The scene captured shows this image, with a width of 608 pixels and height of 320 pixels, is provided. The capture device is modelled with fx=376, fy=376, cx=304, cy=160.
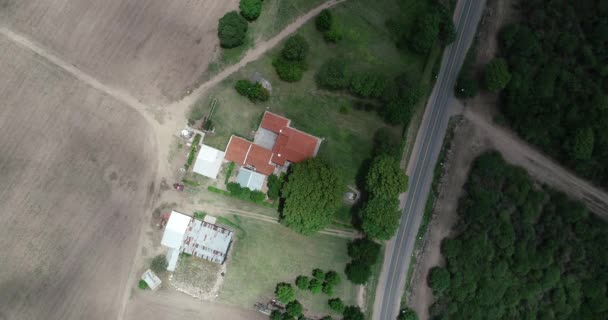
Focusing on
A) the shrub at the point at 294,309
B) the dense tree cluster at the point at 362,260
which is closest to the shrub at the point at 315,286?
the shrub at the point at 294,309

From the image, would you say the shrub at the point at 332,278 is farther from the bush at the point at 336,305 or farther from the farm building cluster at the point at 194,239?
the farm building cluster at the point at 194,239

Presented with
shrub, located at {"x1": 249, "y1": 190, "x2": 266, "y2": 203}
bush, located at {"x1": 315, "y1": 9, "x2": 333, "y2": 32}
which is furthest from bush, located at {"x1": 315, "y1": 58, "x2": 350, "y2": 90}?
shrub, located at {"x1": 249, "y1": 190, "x2": 266, "y2": 203}

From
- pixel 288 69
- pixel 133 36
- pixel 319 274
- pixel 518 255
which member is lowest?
pixel 319 274

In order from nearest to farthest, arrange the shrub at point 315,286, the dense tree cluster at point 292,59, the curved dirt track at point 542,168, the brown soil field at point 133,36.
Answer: the brown soil field at point 133,36, the dense tree cluster at point 292,59, the shrub at point 315,286, the curved dirt track at point 542,168

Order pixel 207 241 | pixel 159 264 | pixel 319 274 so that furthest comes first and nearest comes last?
pixel 319 274
pixel 207 241
pixel 159 264

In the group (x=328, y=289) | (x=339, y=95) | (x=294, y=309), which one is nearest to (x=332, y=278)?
Answer: (x=328, y=289)

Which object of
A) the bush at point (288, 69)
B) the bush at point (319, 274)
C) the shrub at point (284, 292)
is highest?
the bush at point (288, 69)

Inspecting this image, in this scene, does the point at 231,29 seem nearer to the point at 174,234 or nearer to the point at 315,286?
the point at 174,234

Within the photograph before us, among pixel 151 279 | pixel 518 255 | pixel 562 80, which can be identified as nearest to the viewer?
pixel 151 279
